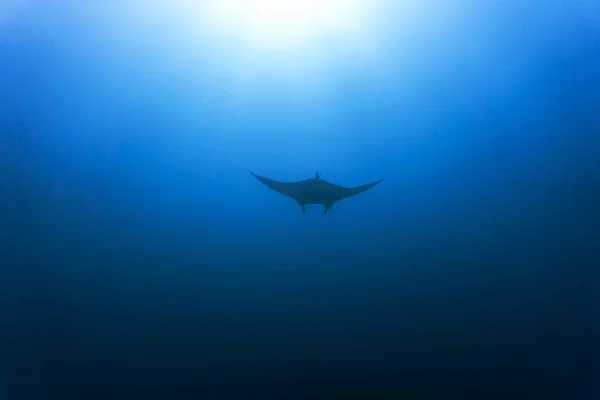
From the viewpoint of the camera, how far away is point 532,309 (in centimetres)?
1905

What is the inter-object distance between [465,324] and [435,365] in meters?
4.13

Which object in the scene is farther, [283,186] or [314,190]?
[283,186]

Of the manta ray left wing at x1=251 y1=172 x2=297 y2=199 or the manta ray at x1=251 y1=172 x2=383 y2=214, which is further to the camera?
the manta ray left wing at x1=251 y1=172 x2=297 y2=199

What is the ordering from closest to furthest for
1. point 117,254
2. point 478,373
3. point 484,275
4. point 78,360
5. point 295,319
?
point 478,373
point 78,360
point 295,319
point 484,275
point 117,254

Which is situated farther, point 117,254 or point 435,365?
point 117,254

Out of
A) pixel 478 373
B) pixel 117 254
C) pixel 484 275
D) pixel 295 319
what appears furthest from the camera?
pixel 117 254

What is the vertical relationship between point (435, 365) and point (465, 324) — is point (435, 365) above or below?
below

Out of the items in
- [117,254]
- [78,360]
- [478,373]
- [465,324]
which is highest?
[117,254]

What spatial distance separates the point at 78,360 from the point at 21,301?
4.92 m

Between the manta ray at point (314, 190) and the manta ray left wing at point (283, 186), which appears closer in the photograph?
the manta ray at point (314, 190)

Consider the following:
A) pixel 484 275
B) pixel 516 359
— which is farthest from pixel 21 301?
pixel 484 275

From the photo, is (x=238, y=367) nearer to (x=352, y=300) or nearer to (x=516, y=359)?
(x=352, y=300)

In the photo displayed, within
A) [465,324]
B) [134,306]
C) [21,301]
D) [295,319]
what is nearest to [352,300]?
[295,319]

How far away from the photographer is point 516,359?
50.9 feet
